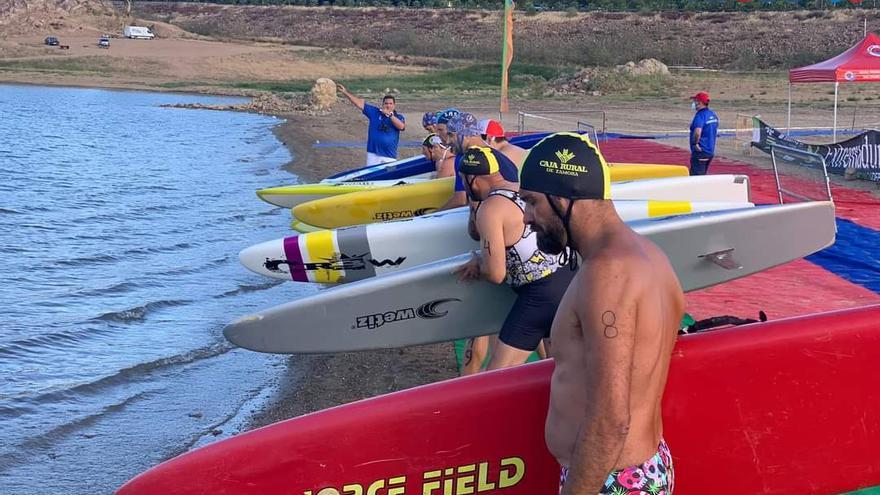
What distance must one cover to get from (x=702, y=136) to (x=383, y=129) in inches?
168

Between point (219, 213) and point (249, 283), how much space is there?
6.12 metres

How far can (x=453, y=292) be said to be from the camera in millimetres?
6414

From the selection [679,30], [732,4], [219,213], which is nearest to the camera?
[219,213]

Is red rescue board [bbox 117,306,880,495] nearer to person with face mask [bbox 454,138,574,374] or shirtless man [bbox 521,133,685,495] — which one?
shirtless man [bbox 521,133,685,495]

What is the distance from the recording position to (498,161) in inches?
216

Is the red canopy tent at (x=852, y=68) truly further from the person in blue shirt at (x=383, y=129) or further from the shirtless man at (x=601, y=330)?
the shirtless man at (x=601, y=330)

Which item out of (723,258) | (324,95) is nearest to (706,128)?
(723,258)

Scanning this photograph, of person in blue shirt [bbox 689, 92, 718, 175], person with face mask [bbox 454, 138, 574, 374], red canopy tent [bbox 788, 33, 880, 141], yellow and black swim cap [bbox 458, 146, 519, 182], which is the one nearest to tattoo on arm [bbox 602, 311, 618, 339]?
person with face mask [bbox 454, 138, 574, 374]

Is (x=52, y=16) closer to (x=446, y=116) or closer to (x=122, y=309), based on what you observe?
(x=122, y=309)

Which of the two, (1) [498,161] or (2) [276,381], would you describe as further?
(2) [276,381]

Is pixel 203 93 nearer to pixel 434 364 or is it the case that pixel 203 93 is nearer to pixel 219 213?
pixel 219 213

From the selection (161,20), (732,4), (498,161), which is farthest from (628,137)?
(161,20)

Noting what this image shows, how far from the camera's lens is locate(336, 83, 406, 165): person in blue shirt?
13211 mm

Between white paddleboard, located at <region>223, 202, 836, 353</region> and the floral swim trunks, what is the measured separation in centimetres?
326
